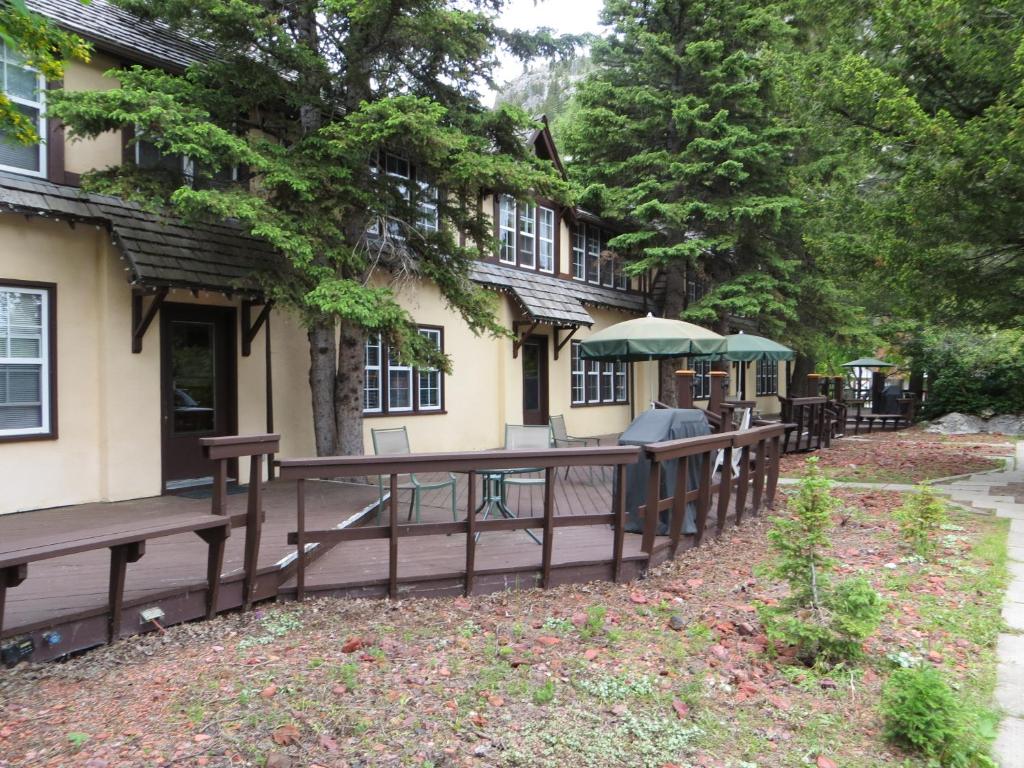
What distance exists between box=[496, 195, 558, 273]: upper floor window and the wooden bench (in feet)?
35.0

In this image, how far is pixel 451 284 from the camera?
9.16 m

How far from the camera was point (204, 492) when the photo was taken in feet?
27.5

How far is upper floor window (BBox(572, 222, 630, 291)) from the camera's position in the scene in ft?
57.8

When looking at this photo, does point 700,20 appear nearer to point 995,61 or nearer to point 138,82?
point 995,61

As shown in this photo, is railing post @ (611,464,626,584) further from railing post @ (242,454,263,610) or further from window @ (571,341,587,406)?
window @ (571,341,587,406)

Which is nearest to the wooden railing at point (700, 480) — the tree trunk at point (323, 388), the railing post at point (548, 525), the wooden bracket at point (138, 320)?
the railing post at point (548, 525)

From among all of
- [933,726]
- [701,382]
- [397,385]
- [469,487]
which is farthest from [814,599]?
[701,382]

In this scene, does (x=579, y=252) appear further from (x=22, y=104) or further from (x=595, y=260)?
(x=22, y=104)

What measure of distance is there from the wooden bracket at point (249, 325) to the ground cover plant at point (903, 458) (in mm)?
8625

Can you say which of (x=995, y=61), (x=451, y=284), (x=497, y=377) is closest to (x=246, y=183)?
(x=451, y=284)

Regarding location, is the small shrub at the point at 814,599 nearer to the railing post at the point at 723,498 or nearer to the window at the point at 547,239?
the railing post at the point at 723,498

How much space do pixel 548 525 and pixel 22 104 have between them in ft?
23.0

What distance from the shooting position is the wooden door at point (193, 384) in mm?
8398

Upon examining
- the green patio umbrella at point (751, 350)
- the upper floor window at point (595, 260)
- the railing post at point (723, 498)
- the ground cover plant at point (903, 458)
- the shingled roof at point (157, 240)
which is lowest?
the ground cover plant at point (903, 458)
